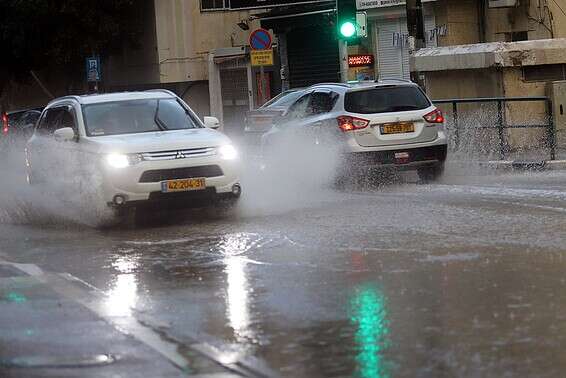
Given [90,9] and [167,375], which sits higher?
[90,9]

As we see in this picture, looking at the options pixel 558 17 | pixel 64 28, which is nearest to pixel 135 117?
pixel 558 17

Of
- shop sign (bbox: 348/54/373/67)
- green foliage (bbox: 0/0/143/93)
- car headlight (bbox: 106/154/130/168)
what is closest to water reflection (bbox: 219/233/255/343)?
car headlight (bbox: 106/154/130/168)

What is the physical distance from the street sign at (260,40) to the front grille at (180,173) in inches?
606

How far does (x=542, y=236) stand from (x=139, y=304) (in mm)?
4480

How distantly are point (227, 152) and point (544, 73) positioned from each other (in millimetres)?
11859

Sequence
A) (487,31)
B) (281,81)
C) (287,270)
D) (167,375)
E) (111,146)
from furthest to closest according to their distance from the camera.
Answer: (281,81) < (487,31) < (111,146) < (287,270) < (167,375)

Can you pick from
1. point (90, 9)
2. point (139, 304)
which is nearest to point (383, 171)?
point (139, 304)

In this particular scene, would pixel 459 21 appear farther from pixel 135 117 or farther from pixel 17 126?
pixel 135 117

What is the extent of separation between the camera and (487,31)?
30.9 m

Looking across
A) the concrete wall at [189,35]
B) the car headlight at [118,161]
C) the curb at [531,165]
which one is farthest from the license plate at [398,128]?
the concrete wall at [189,35]

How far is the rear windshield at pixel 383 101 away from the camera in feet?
67.2

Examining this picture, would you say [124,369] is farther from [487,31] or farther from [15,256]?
[487,31]

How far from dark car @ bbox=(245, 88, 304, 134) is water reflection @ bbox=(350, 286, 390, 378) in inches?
501

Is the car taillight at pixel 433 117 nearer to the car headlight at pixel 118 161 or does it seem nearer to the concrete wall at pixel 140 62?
the car headlight at pixel 118 161
